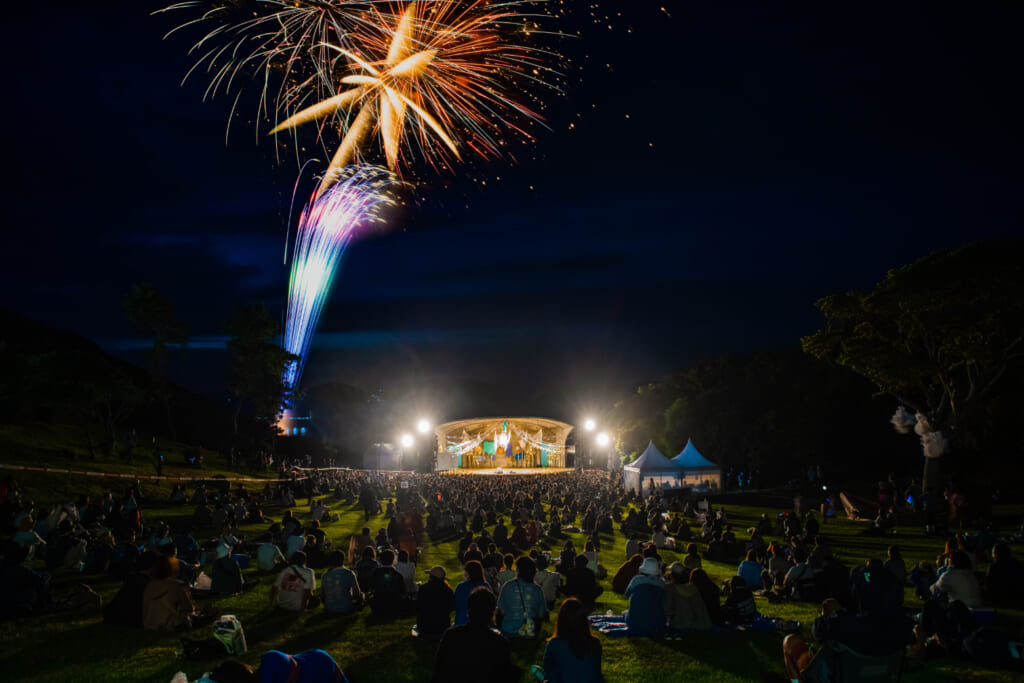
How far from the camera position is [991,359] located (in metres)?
23.2

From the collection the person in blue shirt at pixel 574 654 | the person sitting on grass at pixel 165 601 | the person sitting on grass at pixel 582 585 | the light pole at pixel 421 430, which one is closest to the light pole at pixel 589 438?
the light pole at pixel 421 430

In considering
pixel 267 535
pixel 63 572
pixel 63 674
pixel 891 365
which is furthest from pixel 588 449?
pixel 63 674

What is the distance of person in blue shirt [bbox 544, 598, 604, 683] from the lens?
506 cm

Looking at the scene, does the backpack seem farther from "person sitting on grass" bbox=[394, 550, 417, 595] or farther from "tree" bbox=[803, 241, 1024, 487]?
"tree" bbox=[803, 241, 1024, 487]

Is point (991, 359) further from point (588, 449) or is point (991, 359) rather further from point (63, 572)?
point (588, 449)

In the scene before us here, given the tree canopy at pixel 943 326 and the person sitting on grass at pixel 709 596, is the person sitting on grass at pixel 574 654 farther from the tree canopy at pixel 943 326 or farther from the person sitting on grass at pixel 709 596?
the tree canopy at pixel 943 326

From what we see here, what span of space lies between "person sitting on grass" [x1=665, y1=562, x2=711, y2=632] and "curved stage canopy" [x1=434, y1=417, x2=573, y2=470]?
4720 centimetres

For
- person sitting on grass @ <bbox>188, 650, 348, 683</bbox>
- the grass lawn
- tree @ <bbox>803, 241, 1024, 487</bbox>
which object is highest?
tree @ <bbox>803, 241, 1024, 487</bbox>

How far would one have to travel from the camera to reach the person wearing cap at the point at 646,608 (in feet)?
26.9

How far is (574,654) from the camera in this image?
5.07 meters

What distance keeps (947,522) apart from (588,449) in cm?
3471

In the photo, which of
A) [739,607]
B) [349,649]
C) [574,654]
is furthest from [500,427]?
[574,654]

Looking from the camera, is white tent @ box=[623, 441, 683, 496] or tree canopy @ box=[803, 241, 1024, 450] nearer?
tree canopy @ box=[803, 241, 1024, 450]

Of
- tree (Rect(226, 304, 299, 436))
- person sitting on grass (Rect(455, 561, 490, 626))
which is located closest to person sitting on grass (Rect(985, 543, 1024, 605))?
person sitting on grass (Rect(455, 561, 490, 626))
